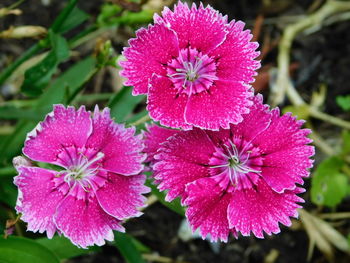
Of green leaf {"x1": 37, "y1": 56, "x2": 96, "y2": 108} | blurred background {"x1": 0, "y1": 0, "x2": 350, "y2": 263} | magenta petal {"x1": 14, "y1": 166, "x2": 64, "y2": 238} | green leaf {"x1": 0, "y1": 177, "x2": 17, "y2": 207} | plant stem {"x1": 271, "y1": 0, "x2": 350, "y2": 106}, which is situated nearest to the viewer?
magenta petal {"x1": 14, "y1": 166, "x2": 64, "y2": 238}

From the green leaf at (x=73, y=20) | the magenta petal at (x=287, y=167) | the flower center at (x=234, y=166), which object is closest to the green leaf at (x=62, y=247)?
the flower center at (x=234, y=166)

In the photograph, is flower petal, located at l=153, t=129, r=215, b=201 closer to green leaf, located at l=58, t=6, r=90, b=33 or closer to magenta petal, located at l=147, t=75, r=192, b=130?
magenta petal, located at l=147, t=75, r=192, b=130

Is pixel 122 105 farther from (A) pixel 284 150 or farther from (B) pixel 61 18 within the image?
(A) pixel 284 150

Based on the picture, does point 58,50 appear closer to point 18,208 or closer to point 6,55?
point 18,208

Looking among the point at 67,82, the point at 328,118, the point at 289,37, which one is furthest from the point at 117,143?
the point at 289,37

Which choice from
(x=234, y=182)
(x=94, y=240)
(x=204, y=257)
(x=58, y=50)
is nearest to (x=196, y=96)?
(x=234, y=182)

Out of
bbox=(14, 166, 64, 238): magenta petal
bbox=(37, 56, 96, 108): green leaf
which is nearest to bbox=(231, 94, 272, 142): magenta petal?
bbox=(14, 166, 64, 238): magenta petal
